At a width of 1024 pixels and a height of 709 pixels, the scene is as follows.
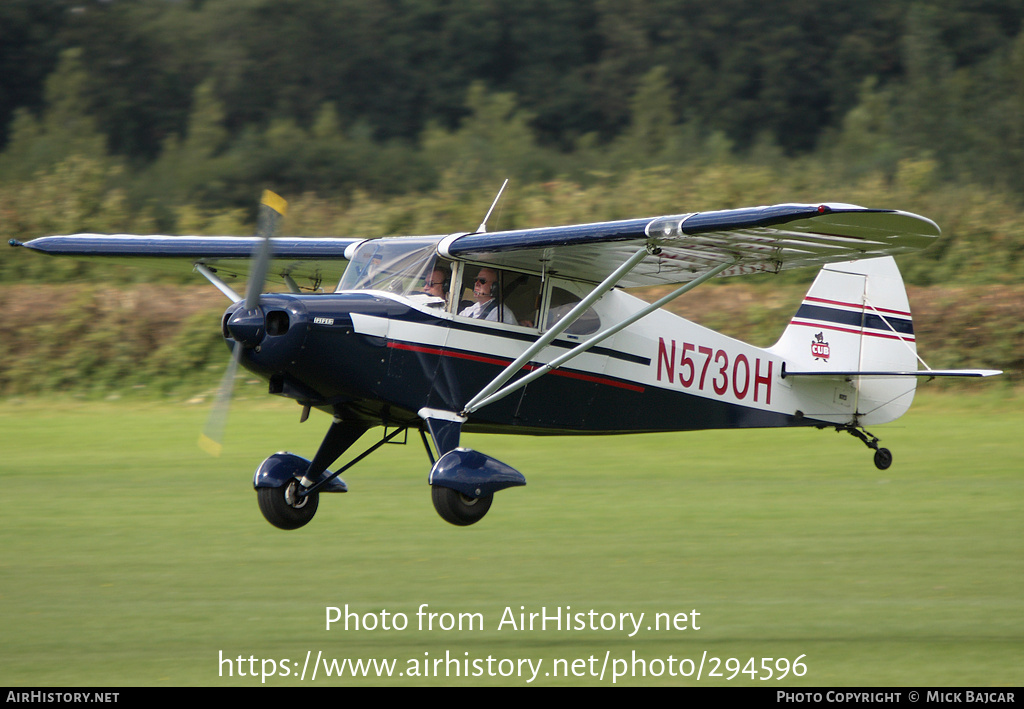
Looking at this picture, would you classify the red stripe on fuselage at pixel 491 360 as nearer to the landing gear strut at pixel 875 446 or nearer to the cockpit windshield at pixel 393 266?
the cockpit windshield at pixel 393 266

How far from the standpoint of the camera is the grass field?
20.0 ft

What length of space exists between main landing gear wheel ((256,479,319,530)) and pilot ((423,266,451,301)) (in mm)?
1890

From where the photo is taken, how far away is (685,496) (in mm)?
10820

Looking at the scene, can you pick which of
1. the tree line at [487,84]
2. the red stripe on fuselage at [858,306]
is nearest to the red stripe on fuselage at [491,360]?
the red stripe on fuselage at [858,306]

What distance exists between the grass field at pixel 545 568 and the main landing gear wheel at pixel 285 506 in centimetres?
17

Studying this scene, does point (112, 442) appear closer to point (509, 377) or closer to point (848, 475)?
point (509, 377)

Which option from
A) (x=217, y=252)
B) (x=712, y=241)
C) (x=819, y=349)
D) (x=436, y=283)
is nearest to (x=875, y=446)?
(x=819, y=349)

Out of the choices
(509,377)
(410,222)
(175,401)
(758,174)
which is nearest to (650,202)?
(758,174)

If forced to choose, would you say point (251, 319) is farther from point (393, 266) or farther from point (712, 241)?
point (712, 241)

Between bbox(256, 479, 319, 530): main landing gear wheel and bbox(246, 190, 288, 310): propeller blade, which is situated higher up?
bbox(246, 190, 288, 310): propeller blade

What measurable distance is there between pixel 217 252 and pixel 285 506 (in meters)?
2.67

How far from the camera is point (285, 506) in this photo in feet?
28.9

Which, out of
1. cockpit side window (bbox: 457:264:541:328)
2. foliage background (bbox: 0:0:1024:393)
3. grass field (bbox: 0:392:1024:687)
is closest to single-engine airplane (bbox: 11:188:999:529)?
cockpit side window (bbox: 457:264:541:328)

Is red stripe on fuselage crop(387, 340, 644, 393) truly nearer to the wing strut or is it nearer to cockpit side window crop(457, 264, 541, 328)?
the wing strut
